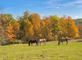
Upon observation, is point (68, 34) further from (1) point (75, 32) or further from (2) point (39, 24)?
(2) point (39, 24)

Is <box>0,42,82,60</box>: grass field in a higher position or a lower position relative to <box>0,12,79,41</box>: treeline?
lower

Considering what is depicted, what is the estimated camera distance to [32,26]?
85.9 metres

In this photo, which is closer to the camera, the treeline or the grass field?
the grass field

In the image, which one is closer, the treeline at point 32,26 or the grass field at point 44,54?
the grass field at point 44,54

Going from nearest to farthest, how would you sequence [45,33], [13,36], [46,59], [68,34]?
[46,59]
[13,36]
[45,33]
[68,34]

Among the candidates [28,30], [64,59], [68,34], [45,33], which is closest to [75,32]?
[68,34]

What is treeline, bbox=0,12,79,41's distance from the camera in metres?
83.8

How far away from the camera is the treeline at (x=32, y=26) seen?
8380 centimetres

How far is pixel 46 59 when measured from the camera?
16.8 metres

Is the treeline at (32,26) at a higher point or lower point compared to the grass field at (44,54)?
higher

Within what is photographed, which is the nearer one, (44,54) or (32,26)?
(44,54)

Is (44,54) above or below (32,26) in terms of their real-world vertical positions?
below

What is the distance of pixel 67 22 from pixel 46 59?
80992 millimetres

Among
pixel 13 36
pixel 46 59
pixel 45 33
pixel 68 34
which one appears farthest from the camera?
pixel 68 34
